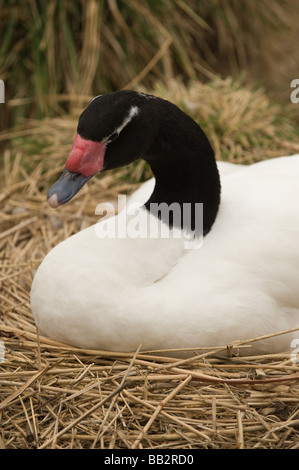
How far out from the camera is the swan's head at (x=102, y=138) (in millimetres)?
1636

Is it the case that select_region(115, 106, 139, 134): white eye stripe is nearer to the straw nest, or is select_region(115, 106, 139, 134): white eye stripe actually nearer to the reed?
the straw nest

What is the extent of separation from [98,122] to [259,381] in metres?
0.75

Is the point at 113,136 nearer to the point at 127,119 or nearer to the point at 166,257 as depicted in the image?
the point at 127,119

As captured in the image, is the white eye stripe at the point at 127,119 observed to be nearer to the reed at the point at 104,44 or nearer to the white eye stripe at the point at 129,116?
the white eye stripe at the point at 129,116

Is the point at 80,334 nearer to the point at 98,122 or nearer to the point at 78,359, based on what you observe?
the point at 78,359

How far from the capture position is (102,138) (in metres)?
1.65

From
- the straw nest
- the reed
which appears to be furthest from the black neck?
the reed

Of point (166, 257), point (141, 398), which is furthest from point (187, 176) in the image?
point (141, 398)

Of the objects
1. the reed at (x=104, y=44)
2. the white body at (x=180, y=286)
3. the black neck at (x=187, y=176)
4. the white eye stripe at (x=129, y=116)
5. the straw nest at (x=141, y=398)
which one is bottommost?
the straw nest at (x=141, y=398)

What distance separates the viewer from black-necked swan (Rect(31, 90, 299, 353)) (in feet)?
5.59

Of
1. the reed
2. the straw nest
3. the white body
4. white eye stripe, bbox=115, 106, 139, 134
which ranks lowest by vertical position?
the straw nest

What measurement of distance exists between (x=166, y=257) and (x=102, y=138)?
1.35 feet

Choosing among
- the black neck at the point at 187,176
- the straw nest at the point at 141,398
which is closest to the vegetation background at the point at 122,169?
the straw nest at the point at 141,398

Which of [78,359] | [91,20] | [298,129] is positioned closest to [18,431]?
[78,359]
